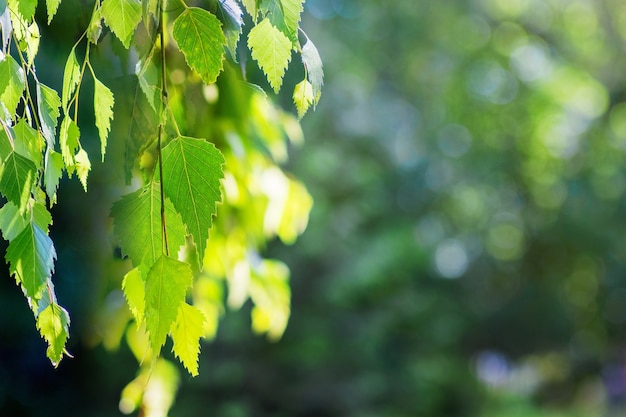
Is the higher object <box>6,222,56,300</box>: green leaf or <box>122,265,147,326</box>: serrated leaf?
<box>6,222,56,300</box>: green leaf

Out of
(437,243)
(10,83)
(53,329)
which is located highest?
(10,83)

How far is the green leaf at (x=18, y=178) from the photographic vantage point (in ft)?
1.38

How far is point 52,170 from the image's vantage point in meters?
0.45

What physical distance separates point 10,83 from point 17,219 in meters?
0.08

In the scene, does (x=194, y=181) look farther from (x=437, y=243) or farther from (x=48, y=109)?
(x=437, y=243)

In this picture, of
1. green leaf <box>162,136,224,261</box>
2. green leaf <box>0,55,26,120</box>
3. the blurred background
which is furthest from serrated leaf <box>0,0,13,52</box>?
the blurred background

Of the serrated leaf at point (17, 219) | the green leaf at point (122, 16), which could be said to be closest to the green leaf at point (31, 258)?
the serrated leaf at point (17, 219)

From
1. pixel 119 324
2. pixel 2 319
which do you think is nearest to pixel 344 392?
pixel 2 319

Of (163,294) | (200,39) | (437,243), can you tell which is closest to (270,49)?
(200,39)

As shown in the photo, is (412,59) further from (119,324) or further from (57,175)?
(57,175)

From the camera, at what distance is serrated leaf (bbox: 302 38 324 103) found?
1.44ft

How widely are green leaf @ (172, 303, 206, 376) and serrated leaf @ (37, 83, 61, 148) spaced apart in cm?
13

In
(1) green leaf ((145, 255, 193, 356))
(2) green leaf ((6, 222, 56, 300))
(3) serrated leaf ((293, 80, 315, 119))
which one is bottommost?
(2) green leaf ((6, 222, 56, 300))

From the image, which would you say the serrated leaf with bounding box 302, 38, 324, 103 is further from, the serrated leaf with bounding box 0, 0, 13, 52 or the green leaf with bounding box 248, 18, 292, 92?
the serrated leaf with bounding box 0, 0, 13, 52
